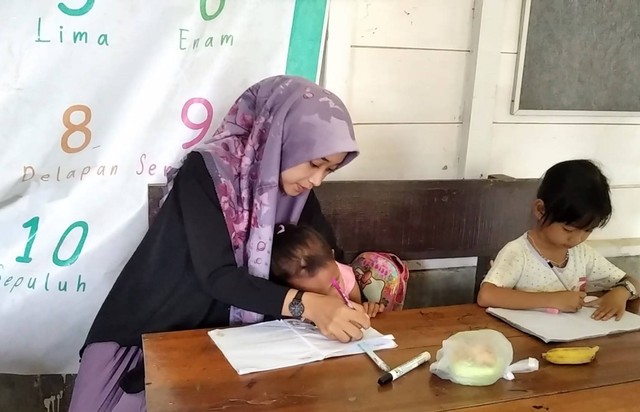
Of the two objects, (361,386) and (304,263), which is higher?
(304,263)

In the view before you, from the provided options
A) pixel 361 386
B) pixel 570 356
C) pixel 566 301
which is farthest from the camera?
pixel 566 301

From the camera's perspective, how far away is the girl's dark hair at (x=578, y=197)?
138 centimetres

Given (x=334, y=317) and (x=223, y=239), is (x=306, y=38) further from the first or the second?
(x=334, y=317)

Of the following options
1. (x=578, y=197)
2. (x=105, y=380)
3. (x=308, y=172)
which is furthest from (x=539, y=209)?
(x=105, y=380)

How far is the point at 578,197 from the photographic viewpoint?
1.39 metres

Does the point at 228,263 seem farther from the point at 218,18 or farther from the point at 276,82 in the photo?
the point at 218,18

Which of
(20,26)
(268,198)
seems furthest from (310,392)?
(20,26)

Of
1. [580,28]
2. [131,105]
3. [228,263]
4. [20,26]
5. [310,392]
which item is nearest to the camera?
[310,392]

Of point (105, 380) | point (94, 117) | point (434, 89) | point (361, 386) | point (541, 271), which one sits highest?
point (434, 89)

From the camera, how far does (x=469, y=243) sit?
1.72 m

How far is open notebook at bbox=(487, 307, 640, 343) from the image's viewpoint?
1.21 meters

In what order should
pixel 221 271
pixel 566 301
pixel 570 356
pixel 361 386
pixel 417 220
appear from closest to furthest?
pixel 361 386 → pixel 570 356 → pixel 221 271 → pixel 566 301 → pixel 417 220

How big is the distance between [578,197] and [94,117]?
1.07 m

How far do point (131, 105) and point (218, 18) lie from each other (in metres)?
0.28
